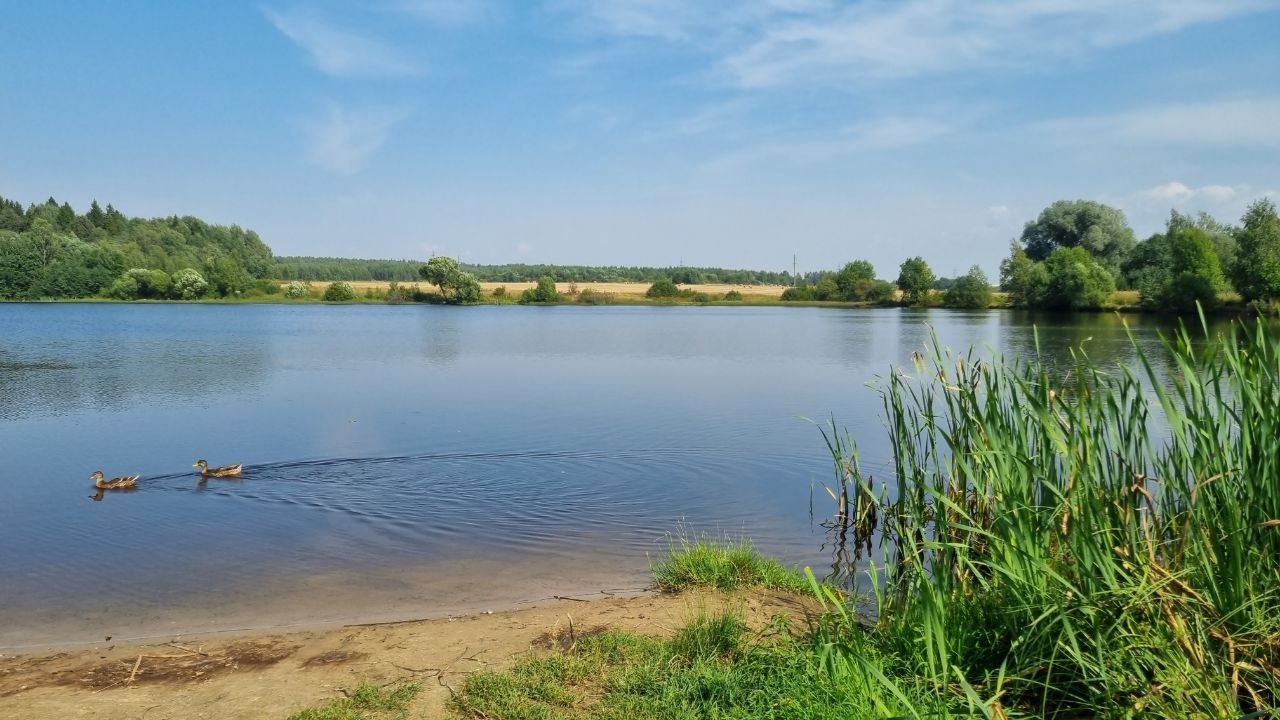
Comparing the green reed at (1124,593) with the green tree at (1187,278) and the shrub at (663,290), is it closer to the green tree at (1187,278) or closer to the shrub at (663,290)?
the green tree at (1187,278)

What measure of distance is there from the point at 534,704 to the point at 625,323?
52510mm

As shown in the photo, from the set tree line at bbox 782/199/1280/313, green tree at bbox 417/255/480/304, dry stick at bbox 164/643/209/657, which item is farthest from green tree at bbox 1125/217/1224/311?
green tree at bbox 417/255/480/304

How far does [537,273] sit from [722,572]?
137630 millimetres

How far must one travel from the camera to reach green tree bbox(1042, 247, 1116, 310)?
64.7m

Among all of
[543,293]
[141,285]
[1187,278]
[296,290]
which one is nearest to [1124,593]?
[1187,278]

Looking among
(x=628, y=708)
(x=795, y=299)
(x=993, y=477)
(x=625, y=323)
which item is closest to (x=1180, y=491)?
(x=993, y=477)

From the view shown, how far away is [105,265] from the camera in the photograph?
84625 mm

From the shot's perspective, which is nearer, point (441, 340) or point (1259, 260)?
point (441, 340)

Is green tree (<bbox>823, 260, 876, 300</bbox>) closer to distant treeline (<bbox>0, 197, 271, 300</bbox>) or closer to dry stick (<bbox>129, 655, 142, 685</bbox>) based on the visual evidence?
distant treeline (<bbox>0, 197, 271, 300</bbox>)

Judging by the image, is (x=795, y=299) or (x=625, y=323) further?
(x=795, y=299)

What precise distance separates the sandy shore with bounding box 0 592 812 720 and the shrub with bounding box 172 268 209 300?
8960cm

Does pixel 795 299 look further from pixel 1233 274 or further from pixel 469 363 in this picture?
pixel 469 363

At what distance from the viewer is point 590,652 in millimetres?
5199

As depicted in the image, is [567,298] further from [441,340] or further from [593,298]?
[441,340]
